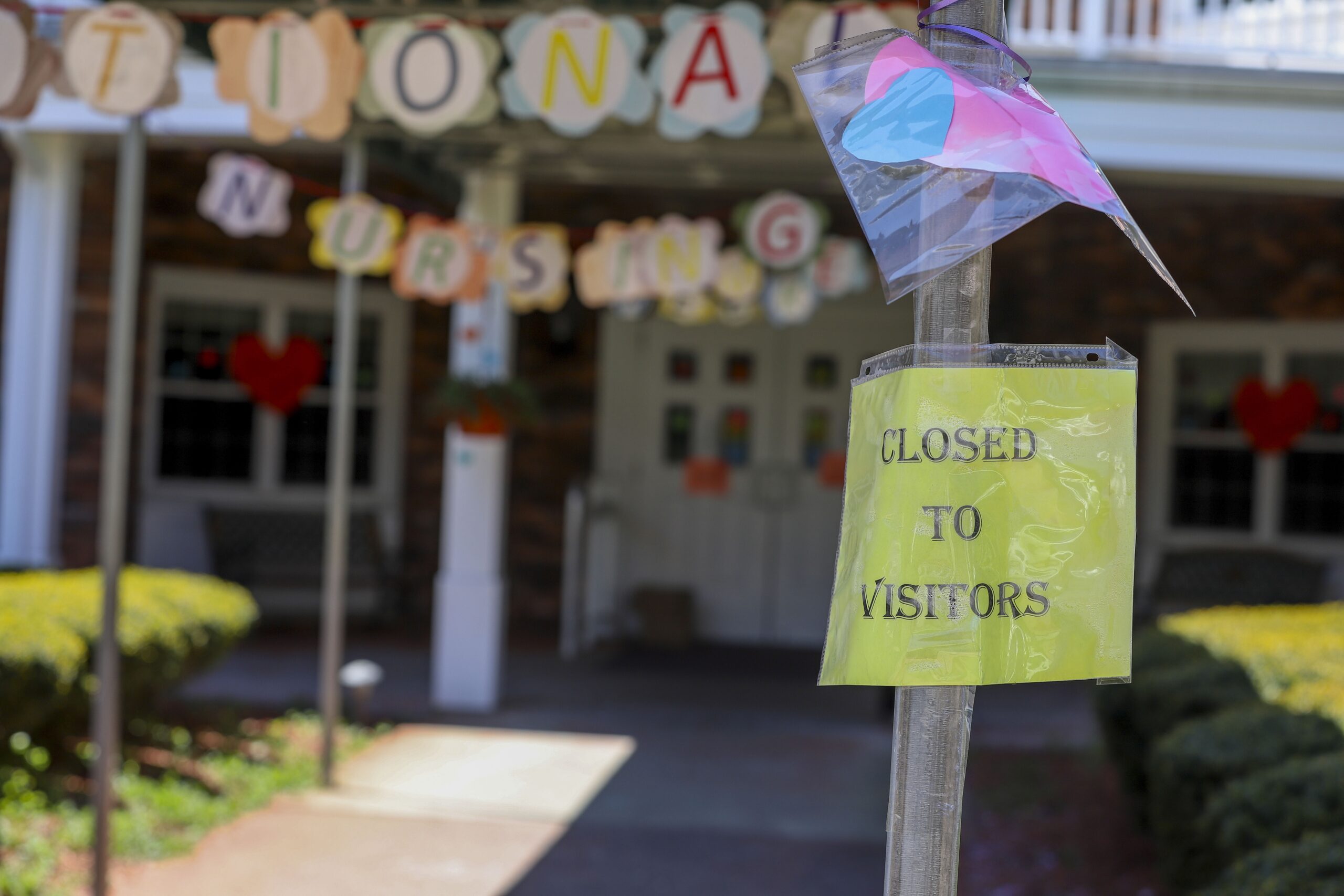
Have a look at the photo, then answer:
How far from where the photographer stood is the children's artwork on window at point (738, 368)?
9211 millimetres

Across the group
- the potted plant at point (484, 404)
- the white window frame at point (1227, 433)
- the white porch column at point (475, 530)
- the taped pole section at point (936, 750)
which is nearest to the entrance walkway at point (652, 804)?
the white porch column at point (475, 530)

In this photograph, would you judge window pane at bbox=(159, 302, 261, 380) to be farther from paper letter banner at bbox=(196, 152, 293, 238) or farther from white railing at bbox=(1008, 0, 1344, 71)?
white railing at bbox=(1008, 0, 1344, 71)

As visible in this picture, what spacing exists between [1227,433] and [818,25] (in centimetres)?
640

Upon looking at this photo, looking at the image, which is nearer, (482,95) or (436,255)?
(482,95)

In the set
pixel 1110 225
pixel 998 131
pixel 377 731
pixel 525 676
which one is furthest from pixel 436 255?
pixel 1110 225

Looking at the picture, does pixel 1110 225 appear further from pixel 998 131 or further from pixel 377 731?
pixel 998 131

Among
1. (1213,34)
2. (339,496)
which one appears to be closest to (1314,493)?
(1213,34)

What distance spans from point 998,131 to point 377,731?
17.0 ft

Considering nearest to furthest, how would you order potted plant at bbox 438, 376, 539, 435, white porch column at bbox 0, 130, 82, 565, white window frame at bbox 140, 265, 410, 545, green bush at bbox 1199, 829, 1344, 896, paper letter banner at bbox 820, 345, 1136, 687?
paper letter banner at bbox 820, 345, 1136, 687 < green bush at bbox 1199, 829, 1344, 896 < potted plant at bbox 438, 376, 539, 435 < white porch column at bbox 0, 130, 82, 565 < white window frame at bbox 140, 265, 410, 545

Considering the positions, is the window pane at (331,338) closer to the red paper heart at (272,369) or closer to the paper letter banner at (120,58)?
the red paper heart at (272,369)

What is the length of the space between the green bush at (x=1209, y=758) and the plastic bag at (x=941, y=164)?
6.34ft

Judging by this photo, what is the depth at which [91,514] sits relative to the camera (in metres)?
8.46

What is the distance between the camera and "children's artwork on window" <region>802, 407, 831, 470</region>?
9.12 m

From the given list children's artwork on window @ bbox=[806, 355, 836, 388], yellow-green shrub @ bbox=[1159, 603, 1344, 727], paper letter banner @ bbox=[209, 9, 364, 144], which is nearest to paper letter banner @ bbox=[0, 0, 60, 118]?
paper letter banner @ bbox=[209, 9, 364, 144]
